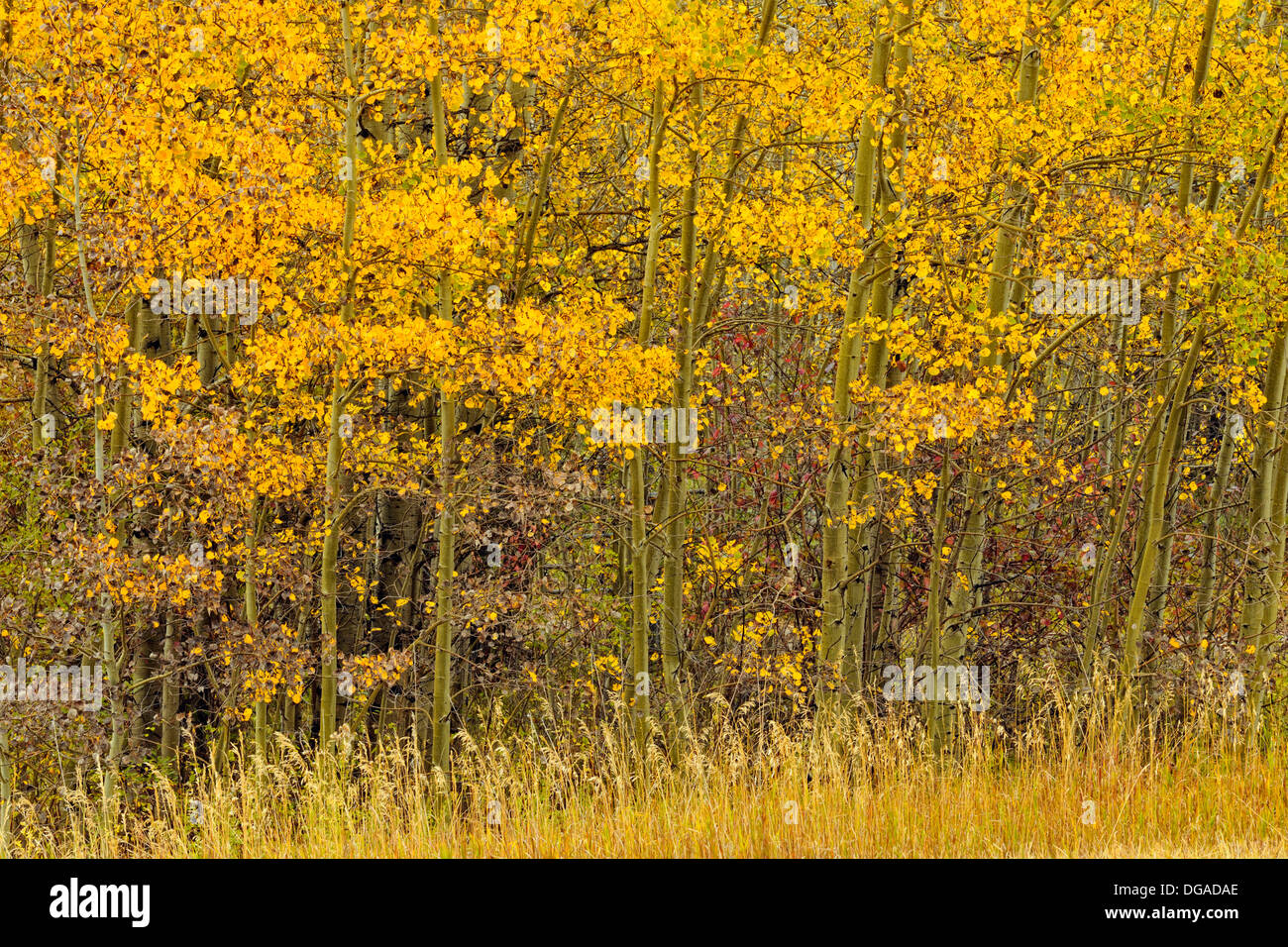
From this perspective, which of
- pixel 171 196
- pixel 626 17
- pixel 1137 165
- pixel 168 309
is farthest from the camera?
pixel 1137 165

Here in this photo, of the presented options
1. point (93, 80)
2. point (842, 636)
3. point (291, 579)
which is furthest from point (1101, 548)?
point (93, 80)

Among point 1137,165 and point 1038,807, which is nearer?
point 1038,807

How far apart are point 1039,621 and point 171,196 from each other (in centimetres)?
889

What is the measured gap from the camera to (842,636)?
10391 mm

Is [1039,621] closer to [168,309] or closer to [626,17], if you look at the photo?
[626,17]

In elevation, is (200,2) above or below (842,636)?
above

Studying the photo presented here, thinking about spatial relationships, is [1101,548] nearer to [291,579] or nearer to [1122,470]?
[1122,470]

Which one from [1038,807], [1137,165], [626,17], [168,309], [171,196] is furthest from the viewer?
[1137,165]

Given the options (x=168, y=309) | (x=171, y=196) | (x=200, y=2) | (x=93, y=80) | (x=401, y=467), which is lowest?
(x=401, y=467)

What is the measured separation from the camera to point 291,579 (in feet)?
33.4

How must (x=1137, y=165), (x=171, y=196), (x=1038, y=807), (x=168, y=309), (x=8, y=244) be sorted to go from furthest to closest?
(x=8, y=244)
(x=1137, y=165)
(x=168, y=309)
(x=171, y=196)
(x=1038, y=807)

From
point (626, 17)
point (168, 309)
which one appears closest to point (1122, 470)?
point (626, 17)

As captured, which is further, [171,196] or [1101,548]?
[1101,548]

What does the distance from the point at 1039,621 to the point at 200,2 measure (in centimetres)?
927
